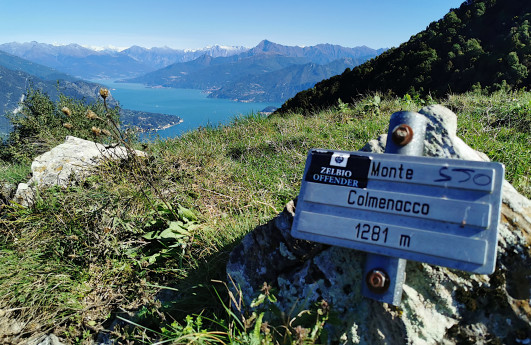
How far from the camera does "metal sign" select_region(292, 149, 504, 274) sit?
5.69 ft

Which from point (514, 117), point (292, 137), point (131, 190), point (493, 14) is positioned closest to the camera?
point (131, 190)

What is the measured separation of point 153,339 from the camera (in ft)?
9.52

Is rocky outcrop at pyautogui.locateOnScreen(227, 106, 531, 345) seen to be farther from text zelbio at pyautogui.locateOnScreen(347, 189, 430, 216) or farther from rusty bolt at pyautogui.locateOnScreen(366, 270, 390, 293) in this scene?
text zelbio at pyautogui.locateOnScreen(347, 189, 430, 216)

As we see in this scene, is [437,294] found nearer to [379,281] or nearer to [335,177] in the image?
[379,281]

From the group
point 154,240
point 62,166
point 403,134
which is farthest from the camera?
point 62,166

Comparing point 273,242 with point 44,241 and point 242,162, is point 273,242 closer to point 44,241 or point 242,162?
point 44,241

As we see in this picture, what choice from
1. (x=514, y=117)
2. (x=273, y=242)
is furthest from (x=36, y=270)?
(x=514, y=117)

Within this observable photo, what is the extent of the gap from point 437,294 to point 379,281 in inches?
20.0

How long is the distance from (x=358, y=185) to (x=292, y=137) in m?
5.33

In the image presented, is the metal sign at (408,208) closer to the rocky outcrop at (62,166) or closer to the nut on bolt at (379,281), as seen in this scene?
the nut on bolt at (379,281)

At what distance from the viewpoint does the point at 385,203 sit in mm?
1925

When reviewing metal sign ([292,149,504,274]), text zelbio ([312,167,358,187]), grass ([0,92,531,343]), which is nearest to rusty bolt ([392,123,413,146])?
metal sign ([292,149,504,274])

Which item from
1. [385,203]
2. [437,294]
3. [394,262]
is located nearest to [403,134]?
[385,203]

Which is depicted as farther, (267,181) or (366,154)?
(267,181)
